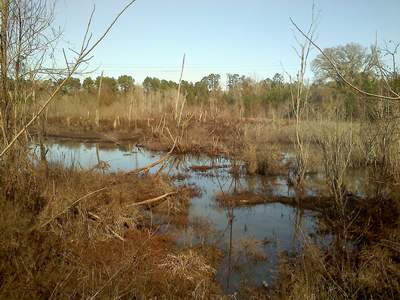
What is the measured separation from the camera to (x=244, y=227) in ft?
30.4

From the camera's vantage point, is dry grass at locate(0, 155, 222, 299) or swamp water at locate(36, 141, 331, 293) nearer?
dry grass at locate(0, 155, 222, 299)

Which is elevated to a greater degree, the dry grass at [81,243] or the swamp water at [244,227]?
the dry grass at [81,243]

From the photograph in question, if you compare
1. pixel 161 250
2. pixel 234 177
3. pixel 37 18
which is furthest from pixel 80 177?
pixel 234 177

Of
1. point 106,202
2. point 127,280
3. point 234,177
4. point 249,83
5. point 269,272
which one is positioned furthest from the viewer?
point 249,83

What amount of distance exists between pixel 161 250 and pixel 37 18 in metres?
4.71

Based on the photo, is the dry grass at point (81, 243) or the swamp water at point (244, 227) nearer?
the dry grass at point (81, 243)

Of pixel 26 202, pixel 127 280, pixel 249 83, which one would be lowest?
pixel 127 280

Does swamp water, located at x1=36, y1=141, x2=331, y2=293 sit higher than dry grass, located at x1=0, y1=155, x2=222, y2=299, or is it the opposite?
dry grass, located at x1=0, y1=155, x2=222, y2=299

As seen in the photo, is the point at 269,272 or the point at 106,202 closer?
the point at 269,272

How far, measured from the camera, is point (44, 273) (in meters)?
3.46

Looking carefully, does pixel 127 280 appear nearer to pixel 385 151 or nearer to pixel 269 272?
pixel 269 272

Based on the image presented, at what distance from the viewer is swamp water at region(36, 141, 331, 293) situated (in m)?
6.75

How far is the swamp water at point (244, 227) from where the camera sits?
6.75 metres

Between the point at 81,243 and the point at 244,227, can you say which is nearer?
the point at 81,243
